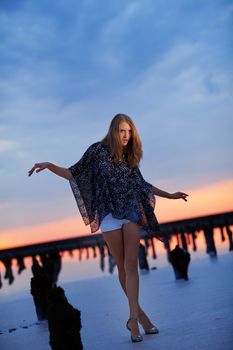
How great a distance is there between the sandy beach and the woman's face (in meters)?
1.74

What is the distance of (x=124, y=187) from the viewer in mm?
5695

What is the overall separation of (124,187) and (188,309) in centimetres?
159

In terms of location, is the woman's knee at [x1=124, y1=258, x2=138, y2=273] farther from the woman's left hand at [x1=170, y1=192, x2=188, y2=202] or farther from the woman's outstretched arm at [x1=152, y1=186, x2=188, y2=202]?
the woman's left hand at [x1=170, y1=192, x2=188, y2=202]

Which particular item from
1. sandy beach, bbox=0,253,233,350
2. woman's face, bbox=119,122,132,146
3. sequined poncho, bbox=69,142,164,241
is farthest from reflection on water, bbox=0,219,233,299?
woman's face, bbox=119,122,132,146

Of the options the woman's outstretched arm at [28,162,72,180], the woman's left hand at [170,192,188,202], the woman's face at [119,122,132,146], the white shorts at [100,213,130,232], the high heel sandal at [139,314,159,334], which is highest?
the woman's face at [119,122,132,146]

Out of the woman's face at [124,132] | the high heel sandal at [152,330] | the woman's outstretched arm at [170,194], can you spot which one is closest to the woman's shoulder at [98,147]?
the woman's face at [124,132]

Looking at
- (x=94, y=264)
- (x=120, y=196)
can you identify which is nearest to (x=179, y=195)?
(x=120, y=196)

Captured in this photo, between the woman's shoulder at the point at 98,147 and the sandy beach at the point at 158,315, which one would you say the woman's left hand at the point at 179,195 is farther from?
the sandy beach at the point at 158,315

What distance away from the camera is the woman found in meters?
5.48

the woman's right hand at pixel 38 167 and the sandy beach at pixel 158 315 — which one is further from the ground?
the woman's right hand at pixel 38 167

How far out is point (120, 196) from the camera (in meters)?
5.64

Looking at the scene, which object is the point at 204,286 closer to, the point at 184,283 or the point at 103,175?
the point at 184,283

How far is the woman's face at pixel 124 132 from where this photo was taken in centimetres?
567

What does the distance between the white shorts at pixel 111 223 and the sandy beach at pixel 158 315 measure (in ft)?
3.22
